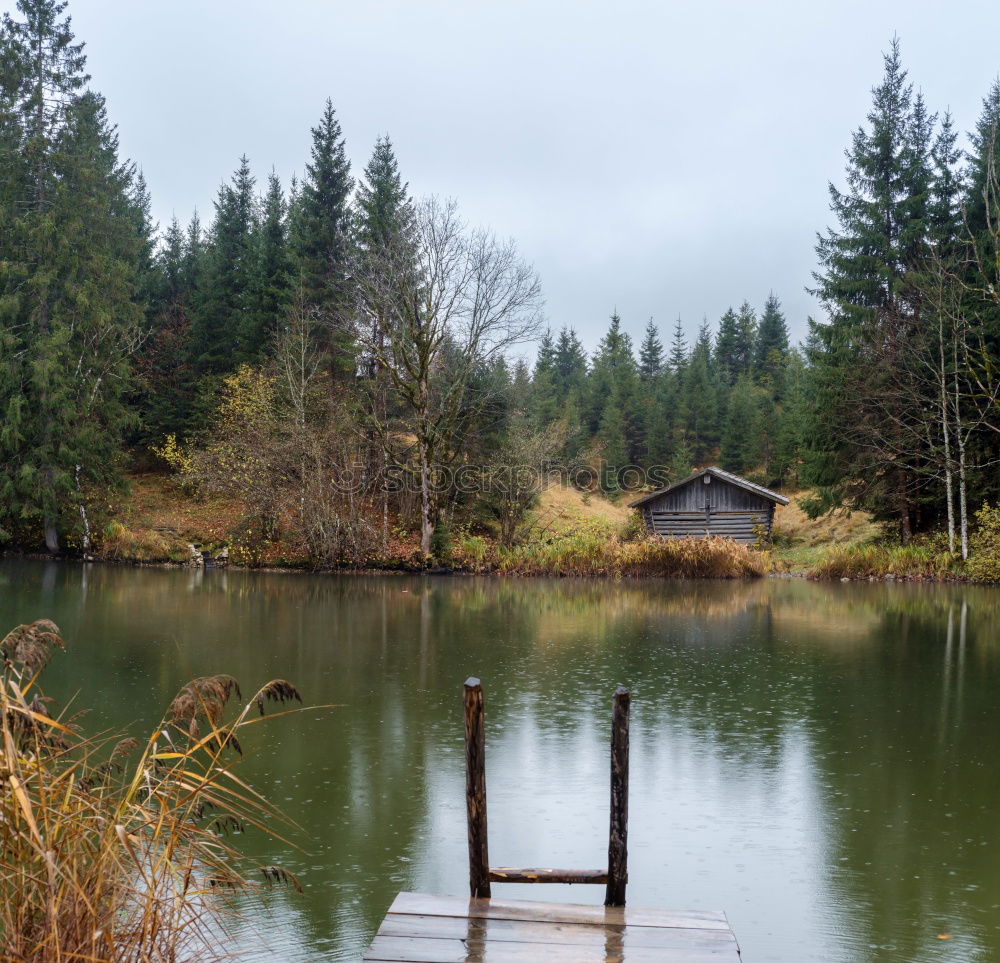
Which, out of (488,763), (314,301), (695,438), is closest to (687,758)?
(488,763)

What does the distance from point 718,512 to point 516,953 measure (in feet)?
106

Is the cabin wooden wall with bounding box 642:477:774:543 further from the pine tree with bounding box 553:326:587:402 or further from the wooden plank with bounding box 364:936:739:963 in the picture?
the pine tree with bounding box 553:326:587:402

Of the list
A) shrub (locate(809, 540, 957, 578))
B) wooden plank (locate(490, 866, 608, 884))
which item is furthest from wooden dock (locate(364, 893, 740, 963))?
shrub (locate(809, 540, 957, 578))

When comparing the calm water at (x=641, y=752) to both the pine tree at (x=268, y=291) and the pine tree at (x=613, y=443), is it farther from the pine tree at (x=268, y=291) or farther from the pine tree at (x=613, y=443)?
the pine tree at (x=613, y=443)

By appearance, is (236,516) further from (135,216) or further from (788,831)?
(788,831)

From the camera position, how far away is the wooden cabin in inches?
1380

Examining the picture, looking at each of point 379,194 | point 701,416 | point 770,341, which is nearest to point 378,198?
point 379,194

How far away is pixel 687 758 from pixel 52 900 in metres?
6.50

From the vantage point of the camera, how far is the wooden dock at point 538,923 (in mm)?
3953

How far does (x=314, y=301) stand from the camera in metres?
37.8

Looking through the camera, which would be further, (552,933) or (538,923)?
(538,923)

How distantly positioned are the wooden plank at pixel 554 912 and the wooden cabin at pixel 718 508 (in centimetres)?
3099

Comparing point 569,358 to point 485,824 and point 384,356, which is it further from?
point 485,824

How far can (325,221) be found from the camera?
127 feet
